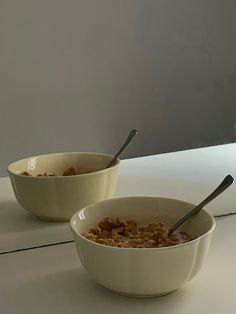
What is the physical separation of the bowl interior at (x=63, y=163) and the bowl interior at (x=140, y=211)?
149mm

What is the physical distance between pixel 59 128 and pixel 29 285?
37 centimetres

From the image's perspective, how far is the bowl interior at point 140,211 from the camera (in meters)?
0.62

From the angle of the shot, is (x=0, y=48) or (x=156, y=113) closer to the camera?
(x=0, y=48)

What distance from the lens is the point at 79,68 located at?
0.95m

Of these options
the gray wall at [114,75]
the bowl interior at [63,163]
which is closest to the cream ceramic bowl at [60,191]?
the bowl interior at [63,163]

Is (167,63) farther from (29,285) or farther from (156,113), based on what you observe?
(29,285)

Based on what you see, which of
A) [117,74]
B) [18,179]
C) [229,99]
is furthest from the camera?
[229,99]

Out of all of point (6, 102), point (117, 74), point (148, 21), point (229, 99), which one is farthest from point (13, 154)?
point (229, 99)

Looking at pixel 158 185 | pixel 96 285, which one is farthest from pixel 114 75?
pixel 96 285

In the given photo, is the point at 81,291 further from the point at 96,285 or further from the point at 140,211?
the point at 140,211

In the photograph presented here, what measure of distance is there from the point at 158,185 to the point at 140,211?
0.74 feet

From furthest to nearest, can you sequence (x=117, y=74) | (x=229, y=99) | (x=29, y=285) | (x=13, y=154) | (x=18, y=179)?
(x=229, y=99) < (x=117, y=74) < (x=13, y=154) < (x=18, y=179) < (x=29, y=285)

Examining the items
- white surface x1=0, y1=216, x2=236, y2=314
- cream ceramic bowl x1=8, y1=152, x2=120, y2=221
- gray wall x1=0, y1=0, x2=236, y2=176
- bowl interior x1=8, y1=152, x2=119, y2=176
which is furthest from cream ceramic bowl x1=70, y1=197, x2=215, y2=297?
gray wall x1=0, y1=0, x2=236, y2=176

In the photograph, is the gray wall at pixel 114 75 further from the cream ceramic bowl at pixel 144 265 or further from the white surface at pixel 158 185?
the cream ceramic bowl at pixel 144 265
